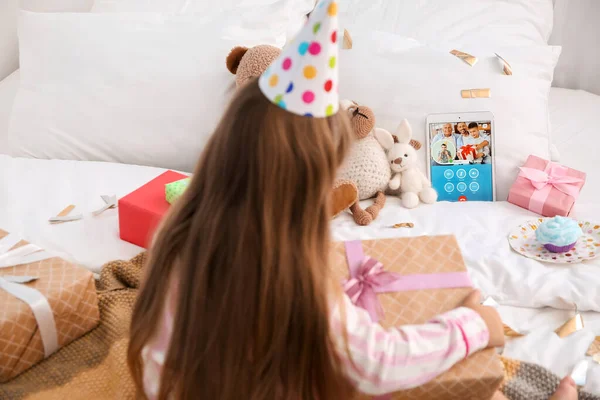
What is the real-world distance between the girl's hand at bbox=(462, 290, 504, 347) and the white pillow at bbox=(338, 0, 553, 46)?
35.0 inches

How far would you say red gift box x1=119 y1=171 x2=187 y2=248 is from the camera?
1296mm

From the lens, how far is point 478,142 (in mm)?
1480

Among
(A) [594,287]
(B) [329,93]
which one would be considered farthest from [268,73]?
(A) [594,287]

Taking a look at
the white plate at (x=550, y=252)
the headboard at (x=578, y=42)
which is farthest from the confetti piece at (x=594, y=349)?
the headboard at (x=578, y=42)

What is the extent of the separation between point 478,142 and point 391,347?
0.76 m

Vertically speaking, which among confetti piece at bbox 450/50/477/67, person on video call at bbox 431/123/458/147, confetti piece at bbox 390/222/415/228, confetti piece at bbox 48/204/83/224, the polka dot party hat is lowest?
confetti piece at bbox 48/204/83/224

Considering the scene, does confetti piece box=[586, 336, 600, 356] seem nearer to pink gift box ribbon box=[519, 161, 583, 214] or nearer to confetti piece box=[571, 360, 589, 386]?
confetti piece box=[571, 360, 589, 386]

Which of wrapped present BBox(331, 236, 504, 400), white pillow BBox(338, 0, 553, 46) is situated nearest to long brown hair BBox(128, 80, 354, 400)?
wrapped present BBox(331, 236, 504, 400)

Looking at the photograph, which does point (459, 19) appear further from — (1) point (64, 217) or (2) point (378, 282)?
(1) point (64, 217)

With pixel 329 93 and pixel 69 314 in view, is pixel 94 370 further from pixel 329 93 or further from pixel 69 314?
pixel 329 93

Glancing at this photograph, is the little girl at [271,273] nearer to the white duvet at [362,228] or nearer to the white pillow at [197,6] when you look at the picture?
the white duvet at [362,228]

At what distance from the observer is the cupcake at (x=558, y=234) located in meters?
1.24

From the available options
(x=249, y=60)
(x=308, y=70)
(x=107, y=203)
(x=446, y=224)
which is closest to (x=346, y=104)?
(x=249, y=60)

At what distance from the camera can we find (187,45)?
1569 mm
